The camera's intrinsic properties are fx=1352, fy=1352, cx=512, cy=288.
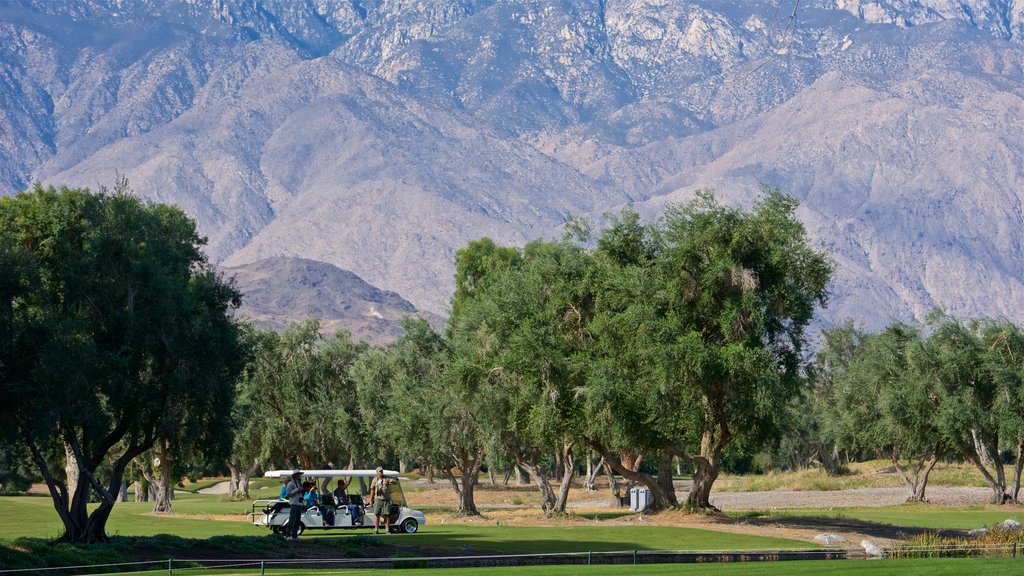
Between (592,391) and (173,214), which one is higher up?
(173,214)

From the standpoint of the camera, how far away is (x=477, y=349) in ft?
196

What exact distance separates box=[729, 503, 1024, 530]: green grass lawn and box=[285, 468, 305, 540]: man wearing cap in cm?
2308

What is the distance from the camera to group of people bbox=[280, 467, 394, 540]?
145ft

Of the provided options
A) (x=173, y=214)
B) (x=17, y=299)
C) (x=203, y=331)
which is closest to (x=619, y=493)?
(x=173, y=214)

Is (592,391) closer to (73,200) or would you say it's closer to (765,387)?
(765,387)

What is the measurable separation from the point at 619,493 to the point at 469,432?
17248 millimetres

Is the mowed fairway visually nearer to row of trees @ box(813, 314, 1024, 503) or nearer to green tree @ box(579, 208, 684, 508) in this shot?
green tree @ box(579, 208, 684, 508)

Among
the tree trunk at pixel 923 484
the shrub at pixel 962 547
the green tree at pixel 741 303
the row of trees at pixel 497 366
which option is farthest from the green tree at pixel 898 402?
the shrub at pixel 962 547

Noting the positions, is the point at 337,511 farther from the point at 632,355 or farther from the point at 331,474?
the point at 632,355

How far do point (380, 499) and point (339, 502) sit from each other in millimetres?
1436

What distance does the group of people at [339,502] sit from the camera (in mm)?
44219

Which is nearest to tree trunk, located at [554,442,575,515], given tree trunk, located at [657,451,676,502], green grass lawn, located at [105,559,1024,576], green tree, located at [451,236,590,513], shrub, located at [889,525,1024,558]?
green tree, located at [451,236,590,513]

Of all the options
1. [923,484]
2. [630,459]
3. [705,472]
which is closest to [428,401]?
[630,459]

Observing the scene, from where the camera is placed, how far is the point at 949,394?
2916 inches
